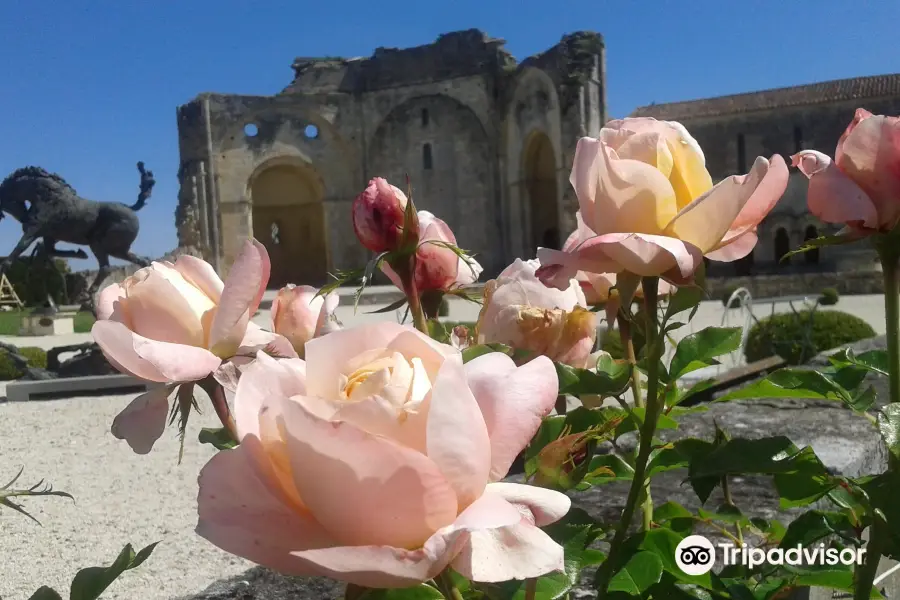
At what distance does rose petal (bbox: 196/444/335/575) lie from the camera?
1.42ft

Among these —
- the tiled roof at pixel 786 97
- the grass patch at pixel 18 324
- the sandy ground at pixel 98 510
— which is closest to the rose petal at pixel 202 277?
the sandy ground at pixel 98 510

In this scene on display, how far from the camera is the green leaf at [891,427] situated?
622 mm

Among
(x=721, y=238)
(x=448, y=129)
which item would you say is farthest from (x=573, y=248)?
(x=448, y=129)

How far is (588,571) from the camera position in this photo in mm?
1231

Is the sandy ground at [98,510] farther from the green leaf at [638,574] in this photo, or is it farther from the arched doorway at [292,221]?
the arched doorway at [292,221]

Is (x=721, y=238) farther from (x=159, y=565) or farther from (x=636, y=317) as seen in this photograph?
(x=159, y=565)

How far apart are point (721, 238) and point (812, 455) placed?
24 cm

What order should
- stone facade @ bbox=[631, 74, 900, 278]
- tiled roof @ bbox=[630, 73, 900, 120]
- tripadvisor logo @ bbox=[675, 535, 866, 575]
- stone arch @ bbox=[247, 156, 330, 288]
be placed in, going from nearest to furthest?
tripadvisor logo @ bbox=[675, 535, 866, 575], stone facade @ bbox=[631, 74, 900, 278], tiled roof @ bbox=[630, 73, 900, 120], stone arch @ bbox=[247, 156, 330, 288]

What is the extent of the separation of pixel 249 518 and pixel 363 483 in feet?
0.25

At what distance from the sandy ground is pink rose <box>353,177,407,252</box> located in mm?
3011

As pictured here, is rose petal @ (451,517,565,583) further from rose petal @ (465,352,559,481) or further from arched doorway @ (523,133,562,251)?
arched doorway @ (523,133,562,251)

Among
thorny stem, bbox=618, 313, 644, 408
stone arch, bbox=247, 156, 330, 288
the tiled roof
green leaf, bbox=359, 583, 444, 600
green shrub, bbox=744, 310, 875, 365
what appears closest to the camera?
green leaf, bbox=359, 583, 444, 600

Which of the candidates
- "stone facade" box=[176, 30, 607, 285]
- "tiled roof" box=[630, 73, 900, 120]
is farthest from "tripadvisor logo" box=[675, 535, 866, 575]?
"tiled roof" box=[630, 73, 900, 120]

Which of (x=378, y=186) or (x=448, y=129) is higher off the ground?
(x=448, y=129)
